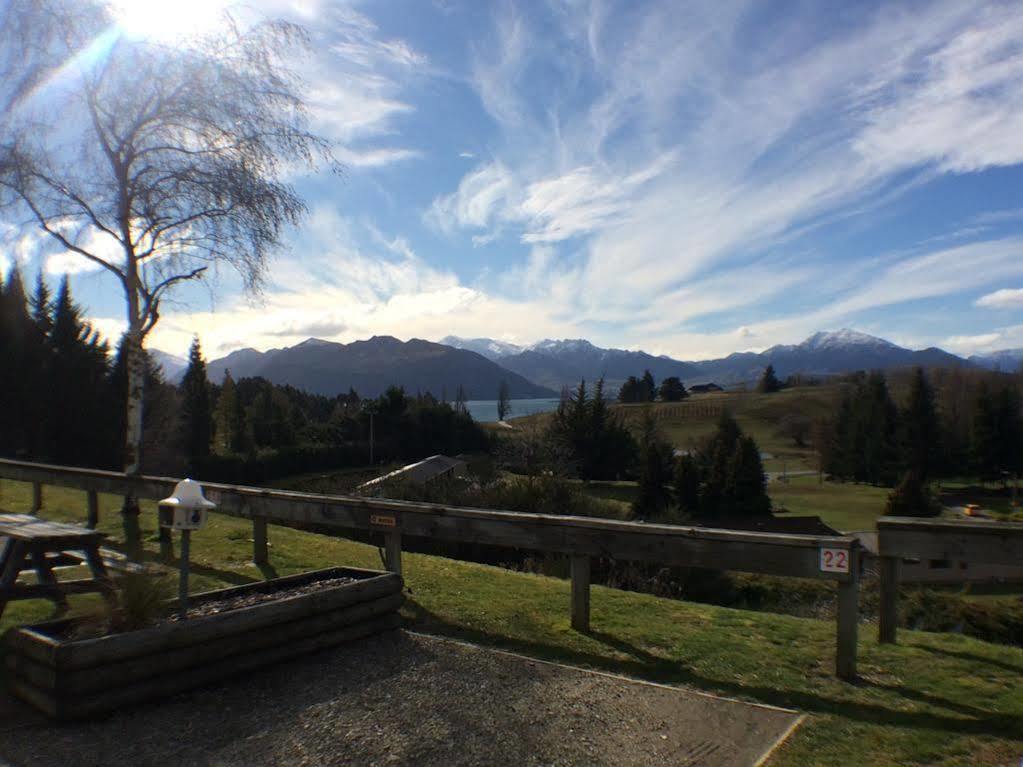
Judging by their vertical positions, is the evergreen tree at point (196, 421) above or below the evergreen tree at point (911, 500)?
above

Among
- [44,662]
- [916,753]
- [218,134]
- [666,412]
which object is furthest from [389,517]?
[666,412]

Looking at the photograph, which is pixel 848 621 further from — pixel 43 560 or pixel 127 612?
pixel 43 560

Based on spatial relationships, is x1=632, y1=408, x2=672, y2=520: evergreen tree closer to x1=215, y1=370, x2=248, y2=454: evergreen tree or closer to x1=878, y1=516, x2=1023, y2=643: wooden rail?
x1=215, y1=370, x2=248, y2=454: evergreen tree

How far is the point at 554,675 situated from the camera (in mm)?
4898

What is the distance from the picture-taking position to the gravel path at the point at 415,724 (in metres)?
3.71

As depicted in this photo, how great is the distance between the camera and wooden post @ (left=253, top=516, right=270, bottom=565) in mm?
8180

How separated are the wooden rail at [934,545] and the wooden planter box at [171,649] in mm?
4036

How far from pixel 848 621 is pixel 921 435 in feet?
236

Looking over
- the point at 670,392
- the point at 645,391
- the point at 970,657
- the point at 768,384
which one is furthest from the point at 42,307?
the point at 768,384

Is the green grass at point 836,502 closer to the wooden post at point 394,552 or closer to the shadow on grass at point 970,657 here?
the shadow on grass at point 970,657

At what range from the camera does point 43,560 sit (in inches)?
239

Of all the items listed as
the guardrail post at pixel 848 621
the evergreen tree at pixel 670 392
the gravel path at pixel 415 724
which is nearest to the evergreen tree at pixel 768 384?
the evergreen tree at pixel 670 392

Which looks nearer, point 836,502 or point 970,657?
point 970,657

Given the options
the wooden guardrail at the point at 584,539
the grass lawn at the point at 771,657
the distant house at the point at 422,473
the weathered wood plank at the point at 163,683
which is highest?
the wooden guardrail at the point at 584,539
